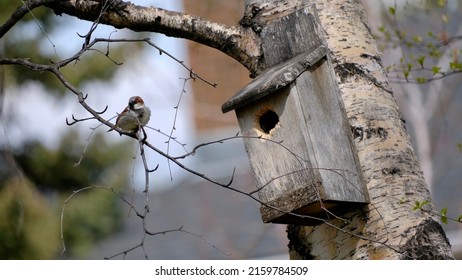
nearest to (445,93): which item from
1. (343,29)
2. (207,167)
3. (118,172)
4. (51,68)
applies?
(207,167)

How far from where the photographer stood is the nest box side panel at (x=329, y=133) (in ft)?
11.3

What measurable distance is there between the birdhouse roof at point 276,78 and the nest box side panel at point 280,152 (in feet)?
0.22

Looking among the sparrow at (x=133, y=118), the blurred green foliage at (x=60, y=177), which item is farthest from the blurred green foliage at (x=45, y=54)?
the sparrow at (x=133, y=118)

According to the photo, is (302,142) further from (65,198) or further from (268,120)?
(65,198)

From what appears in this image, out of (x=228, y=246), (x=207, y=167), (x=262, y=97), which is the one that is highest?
(x=207, y=167)

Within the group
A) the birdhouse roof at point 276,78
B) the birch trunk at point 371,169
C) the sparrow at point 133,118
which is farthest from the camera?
the sparrow at point 133,118

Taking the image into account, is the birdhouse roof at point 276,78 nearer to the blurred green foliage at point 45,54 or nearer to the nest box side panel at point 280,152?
the nest box side panel at point 280,152

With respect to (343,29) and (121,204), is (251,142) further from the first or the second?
(121,204)

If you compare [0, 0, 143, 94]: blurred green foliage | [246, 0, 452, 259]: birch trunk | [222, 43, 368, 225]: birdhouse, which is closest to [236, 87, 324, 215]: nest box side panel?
[222, 43, 368, 225]: birdhouse

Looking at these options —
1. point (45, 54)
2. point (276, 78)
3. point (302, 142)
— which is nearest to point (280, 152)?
point (302, 142)

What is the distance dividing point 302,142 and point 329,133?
0.44ft

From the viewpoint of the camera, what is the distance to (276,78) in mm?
3496

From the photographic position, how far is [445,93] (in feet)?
34.5
